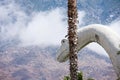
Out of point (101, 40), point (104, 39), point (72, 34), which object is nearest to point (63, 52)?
point (101, 40)

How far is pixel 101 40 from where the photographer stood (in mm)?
21062

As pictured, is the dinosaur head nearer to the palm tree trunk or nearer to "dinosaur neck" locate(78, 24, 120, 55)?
"dinosaur neck" locate(78, 24, 120, 55)

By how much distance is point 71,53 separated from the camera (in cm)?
1806

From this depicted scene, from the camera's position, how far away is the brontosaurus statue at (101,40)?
66.1ft

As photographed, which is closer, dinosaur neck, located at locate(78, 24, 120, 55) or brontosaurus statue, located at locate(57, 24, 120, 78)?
brontosaurus statue, located at locate(57, 24, 120, 78)

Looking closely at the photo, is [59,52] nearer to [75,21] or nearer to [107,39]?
[107,39]

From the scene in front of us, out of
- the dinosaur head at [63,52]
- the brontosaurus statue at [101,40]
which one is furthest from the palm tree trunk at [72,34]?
the dinosaur head at [63,52]

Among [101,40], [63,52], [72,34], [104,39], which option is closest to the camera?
[72,34]

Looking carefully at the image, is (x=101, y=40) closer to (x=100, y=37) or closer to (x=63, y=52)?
(x=100, y=37)

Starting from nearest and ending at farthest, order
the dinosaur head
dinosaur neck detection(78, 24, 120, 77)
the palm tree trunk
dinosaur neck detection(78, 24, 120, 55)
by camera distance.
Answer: the palm tree trunk → dinosaur neck detection(78, 24, 120, 77) → dinosaur neck detection(78, 24, 120, 55) → the dinosaur head

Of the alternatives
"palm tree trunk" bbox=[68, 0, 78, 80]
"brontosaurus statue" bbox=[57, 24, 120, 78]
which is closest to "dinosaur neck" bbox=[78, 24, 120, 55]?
"brontosaurus statue" bbox=[57, 24, 120, 78]

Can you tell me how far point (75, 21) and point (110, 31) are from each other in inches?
133

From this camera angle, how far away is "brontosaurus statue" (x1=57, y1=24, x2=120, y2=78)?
20150mm

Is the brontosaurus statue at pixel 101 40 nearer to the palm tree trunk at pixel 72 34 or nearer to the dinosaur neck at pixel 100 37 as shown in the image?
the dinosaur neck at pixel 100 37
